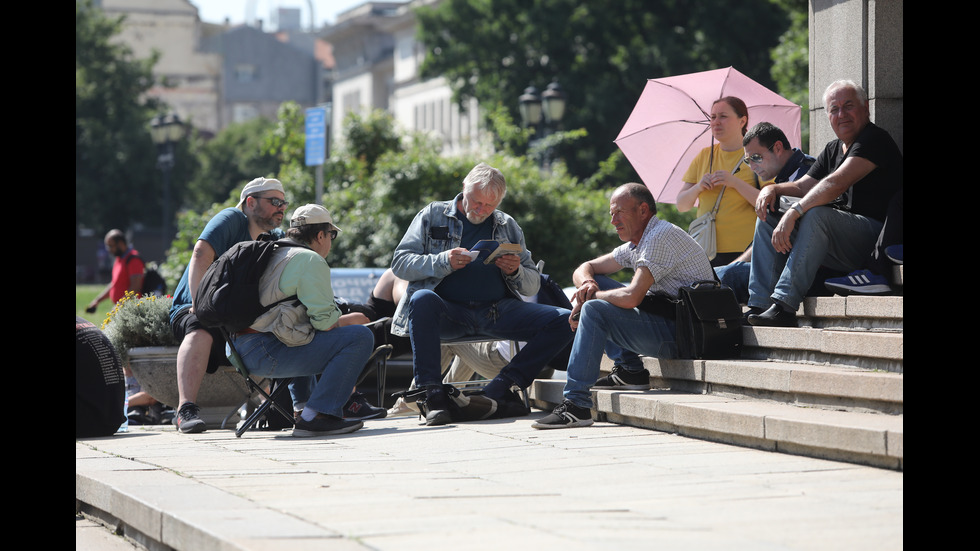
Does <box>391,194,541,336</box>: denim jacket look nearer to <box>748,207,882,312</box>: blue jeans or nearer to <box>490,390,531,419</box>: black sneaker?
<box>490,390,531,419</box>: black sneaker

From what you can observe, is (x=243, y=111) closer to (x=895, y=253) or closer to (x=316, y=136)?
(x=316, y=136)

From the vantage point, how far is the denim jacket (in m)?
8.71

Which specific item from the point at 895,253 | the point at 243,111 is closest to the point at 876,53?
the point at 895,253

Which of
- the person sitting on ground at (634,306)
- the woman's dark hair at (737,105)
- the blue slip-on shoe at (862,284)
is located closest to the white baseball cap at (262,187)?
the person sitting on ground at (634,306)

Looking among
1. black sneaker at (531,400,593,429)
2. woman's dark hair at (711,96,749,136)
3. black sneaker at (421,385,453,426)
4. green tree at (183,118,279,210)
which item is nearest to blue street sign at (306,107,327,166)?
woman's dark hair at (711,96,749,136)

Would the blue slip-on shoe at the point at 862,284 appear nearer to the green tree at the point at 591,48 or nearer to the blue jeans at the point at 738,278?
the blue jeans at the point at 738,278

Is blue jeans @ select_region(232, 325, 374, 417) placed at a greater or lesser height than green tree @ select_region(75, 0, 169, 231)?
lesser

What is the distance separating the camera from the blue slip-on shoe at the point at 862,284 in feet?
25.1

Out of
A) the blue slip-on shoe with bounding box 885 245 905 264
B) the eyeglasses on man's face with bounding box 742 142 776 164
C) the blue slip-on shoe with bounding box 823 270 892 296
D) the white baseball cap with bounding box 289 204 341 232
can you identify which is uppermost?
the eyeglasses on man's face with bounding box 742 142 776 164

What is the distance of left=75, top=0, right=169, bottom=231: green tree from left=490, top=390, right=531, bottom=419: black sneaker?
51079mm
